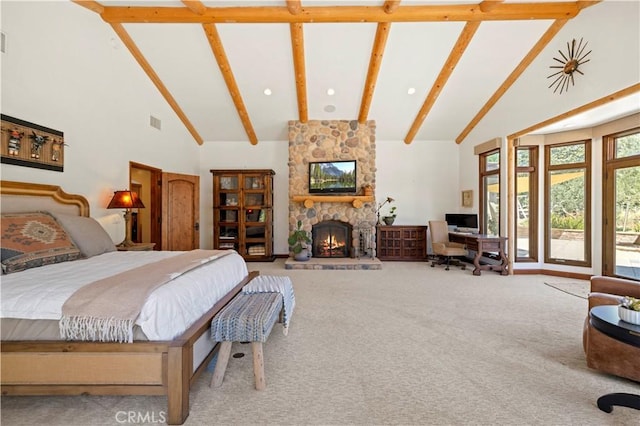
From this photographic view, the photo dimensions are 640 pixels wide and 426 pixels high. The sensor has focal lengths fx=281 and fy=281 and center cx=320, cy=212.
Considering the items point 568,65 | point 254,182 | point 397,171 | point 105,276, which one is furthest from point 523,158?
point 105,276

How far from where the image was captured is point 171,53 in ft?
15.5

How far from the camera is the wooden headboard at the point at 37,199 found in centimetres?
270

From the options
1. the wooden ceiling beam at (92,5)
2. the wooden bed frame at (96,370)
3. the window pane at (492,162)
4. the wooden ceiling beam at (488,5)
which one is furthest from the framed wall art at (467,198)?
the wooden ceiling beam at (92,5)

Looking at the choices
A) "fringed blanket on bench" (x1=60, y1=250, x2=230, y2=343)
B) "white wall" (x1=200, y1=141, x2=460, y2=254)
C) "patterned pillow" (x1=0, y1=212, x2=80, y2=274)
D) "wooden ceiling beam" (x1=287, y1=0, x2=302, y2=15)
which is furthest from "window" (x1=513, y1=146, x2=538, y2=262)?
"patterned pillow" (x1=0, y1=212, x2=80, y2=274)

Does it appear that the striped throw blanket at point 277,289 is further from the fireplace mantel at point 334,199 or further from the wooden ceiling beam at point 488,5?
the wooden ceiling beam at point 488,5

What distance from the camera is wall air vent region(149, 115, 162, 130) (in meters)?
5.20

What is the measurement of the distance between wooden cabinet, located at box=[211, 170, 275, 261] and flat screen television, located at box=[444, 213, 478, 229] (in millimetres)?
4316

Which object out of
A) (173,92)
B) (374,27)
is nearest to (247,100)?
(173,92)

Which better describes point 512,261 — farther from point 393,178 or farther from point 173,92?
point 173,92

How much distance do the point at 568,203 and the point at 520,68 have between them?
262cm

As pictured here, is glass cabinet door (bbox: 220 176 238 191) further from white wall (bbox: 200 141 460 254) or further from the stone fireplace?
the stone fireplace

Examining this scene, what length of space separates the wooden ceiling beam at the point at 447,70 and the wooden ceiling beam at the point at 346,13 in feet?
0.91

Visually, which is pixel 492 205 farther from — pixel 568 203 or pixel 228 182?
pixel 228 182

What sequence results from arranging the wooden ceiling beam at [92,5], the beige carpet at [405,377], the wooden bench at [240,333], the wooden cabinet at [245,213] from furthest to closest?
the wooden cabinet at [245,213], the wooden ceiling beam at [92,5], the wooden bench at [240,333], the beige carpet at [405,377]
